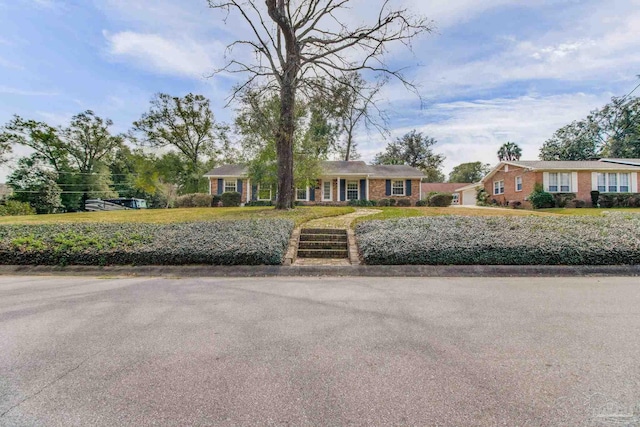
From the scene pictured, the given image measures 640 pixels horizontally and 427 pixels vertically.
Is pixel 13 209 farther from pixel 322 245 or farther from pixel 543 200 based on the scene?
pixel 543 200

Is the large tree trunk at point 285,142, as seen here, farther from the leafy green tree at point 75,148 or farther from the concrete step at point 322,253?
the leafy green tree at point 75,148

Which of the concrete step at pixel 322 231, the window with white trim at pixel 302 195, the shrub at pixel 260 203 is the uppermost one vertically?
the window with white trim at pixel 302 195

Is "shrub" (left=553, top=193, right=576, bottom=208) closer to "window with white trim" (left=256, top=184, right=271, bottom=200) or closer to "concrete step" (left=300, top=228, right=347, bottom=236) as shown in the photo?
"concrete step" (left=300, top=228, right=347, bottom=236)

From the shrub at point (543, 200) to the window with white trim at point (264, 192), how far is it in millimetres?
18101

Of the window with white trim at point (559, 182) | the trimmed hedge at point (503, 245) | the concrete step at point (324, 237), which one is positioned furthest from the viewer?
the window with white trim at point (559, 182)

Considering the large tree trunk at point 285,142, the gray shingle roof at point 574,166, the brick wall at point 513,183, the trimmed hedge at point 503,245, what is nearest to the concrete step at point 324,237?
the trimmed hedge at point 503,245

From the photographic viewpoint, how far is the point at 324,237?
8.29 m

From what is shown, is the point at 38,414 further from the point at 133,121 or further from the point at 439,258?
the point at 133,121

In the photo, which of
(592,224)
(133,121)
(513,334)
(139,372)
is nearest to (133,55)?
(139,372)

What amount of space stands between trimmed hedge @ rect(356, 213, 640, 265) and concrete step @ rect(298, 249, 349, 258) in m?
0.52

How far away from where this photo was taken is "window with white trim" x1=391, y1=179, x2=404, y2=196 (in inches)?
993

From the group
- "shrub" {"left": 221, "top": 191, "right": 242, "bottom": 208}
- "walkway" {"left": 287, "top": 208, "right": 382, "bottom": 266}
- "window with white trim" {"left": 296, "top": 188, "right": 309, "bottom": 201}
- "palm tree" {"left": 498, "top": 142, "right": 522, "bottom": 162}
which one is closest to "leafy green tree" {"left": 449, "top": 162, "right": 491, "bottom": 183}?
"palm tree" {"left": 498, "top": 142, "right": 522, "bottom": 162}

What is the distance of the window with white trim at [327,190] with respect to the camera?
991 inches

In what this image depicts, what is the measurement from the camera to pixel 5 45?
8.45 meters
